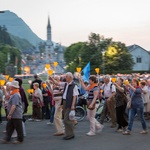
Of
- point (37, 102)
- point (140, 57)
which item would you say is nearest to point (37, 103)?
point (37, 102)

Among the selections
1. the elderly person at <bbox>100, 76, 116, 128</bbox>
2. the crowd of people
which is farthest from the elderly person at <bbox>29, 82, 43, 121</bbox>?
the elderly person at <bbox>100, 76, 116, 128</bbox>

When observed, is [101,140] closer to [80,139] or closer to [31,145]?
[80,139]

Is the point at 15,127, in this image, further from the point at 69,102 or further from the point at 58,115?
the point at 58,115

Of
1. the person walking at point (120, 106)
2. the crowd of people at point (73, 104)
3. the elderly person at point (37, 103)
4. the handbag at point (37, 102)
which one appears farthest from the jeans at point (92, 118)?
the handbag at point (37, 102)

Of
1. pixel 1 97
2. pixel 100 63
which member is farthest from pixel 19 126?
pixel 100 63

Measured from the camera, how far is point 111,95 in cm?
1153

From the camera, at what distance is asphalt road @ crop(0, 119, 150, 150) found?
8.67 m

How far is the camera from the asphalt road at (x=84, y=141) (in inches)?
341

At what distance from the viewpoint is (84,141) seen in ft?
31.2

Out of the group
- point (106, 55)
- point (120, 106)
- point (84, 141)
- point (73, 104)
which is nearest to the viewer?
point (84, 141)

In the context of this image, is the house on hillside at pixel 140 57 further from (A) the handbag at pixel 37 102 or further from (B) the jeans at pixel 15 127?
(B) the jeans at pixel 15 127

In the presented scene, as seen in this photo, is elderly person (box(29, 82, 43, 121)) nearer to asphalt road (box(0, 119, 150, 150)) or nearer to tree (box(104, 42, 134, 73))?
asphalt road (box(0, 119, 150, 150))

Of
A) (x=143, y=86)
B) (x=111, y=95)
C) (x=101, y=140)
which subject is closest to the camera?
(x=101, y=140)

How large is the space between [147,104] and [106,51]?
60903 millimetres
